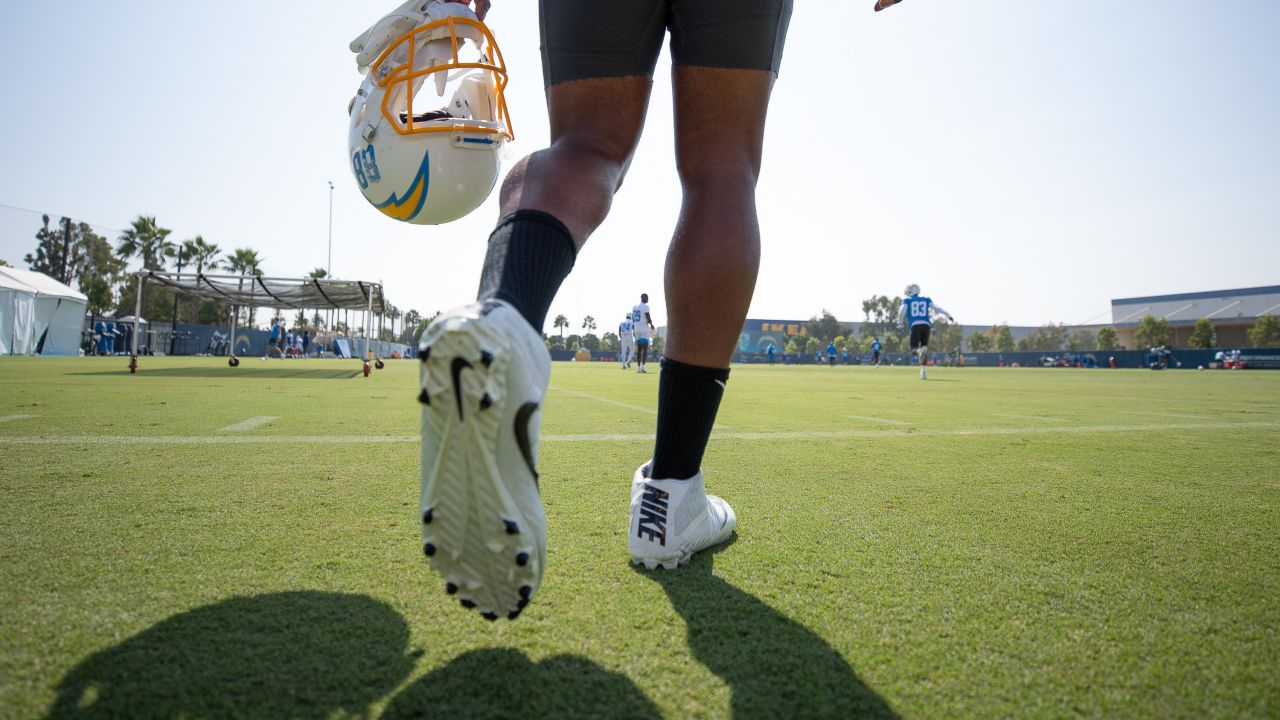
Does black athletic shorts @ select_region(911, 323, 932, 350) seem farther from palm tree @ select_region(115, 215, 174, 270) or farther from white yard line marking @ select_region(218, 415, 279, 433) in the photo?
palm tree @ select_region(115, 215, 174, 270)

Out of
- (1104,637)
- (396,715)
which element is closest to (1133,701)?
(1104,637)

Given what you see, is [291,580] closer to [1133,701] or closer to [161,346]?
[1133,701]

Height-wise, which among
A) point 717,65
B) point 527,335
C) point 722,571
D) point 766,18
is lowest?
point 722,571

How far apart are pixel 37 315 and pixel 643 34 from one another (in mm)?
31531

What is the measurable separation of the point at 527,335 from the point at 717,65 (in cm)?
83

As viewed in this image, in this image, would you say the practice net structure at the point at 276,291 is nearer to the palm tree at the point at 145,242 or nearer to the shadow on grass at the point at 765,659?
the shadow on grass at the point at 765,659

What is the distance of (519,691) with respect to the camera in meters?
0.76

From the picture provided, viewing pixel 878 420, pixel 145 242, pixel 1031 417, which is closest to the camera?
pixel 878 420

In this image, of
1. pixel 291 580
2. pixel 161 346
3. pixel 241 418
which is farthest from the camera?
pixel 161 346

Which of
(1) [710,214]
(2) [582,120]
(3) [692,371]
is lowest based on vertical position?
(3) [692,371]

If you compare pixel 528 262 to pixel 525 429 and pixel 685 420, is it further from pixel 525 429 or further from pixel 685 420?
pixel 685 420

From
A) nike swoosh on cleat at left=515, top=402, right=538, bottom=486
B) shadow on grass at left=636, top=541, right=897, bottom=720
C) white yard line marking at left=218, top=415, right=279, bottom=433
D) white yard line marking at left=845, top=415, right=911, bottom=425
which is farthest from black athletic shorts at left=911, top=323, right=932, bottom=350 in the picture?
nike swoosh on cleat at left=515, top=402, right=538, bottom=486

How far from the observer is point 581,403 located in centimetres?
518

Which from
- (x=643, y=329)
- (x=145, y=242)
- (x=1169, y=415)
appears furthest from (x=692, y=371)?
(x=145, y=242)
